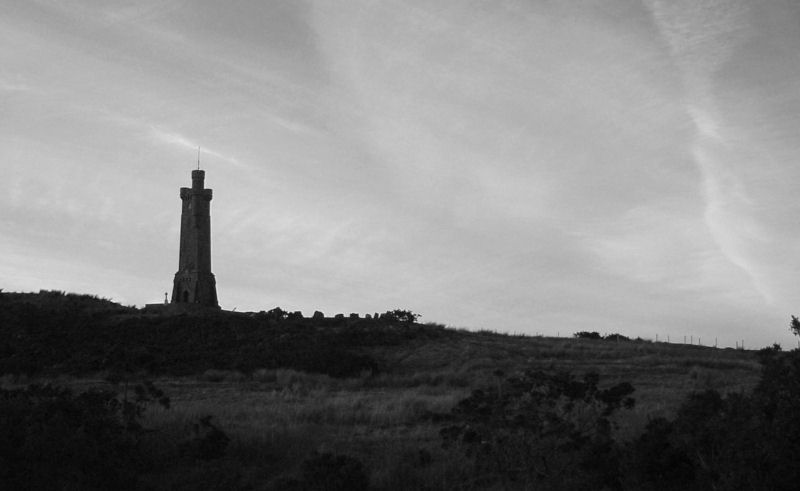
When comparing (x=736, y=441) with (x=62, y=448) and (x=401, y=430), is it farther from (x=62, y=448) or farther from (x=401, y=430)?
(x=62, y=448)

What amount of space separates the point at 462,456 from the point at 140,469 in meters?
5.07

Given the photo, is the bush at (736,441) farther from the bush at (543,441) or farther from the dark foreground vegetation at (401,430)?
the bush at (543,441)

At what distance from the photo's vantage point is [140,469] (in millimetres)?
12523

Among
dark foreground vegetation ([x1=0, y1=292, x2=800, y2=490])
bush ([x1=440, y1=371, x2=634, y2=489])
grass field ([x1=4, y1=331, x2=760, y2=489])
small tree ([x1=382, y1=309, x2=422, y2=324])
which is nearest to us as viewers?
dark foreground vegetation ([x1=0, y1=292, x2=800, y2=490])

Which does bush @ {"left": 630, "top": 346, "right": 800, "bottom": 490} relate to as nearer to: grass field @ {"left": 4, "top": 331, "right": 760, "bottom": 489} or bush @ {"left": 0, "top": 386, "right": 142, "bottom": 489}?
grass field @ {"left": 4, "top": 331, "right": 760, "bottom": 489}

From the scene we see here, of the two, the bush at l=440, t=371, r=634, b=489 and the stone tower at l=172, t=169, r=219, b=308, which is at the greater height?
the stone tower at l=172, t=169, r=219, b=308

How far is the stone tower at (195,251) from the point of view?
173 ft

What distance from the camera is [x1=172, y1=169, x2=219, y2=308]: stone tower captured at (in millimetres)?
52781

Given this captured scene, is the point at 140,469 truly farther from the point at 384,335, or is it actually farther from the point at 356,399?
the point at 384,335

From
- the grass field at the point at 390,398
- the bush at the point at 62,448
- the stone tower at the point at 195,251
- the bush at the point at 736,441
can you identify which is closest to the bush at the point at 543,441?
the grass field at the point at 390,398

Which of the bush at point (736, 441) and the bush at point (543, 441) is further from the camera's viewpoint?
the bush at point (543, 441)

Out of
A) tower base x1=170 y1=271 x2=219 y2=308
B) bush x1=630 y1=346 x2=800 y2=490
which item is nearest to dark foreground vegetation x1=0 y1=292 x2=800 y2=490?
bush x1=630 y1=346 x2=800 y2=490

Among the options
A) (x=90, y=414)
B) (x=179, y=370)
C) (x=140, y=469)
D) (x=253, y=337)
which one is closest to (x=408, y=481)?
(x=140, y=469)

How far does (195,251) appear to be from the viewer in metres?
53.5
